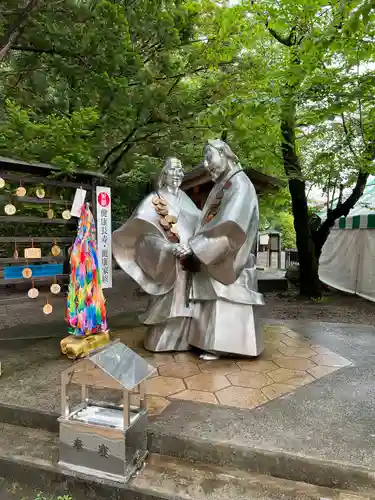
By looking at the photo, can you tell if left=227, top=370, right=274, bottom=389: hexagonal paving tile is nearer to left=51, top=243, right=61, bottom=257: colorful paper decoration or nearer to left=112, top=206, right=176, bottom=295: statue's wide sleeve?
left=112, top=206, right=176, bottom=295: statue's wide sleeve

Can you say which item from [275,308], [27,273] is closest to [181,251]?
[27,273]

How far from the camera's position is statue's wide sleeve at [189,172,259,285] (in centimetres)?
411

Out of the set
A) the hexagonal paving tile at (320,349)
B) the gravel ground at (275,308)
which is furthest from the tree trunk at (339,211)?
the hexagonal paving tile at (320,349)

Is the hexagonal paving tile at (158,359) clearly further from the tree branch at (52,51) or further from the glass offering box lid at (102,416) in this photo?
the tree branch at (52,51)

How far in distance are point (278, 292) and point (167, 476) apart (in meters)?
9.62

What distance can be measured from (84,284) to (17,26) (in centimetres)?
367

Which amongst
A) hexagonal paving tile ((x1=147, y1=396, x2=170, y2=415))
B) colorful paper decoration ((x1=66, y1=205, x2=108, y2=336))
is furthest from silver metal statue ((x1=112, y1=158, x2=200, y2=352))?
hexagonal paving tile ((x1=147, y1=396, x2=170, y2=415))

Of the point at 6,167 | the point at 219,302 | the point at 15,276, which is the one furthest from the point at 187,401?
the point at 6,167

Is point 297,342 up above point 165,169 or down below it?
below

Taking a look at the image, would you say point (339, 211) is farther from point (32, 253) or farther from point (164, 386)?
point (32, 253)

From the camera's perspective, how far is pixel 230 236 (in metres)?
4.15

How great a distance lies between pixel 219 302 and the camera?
4.49 metres

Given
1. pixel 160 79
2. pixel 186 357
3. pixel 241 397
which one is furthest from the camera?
pixel 160 79

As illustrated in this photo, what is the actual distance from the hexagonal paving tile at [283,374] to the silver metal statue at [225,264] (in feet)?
1.17
